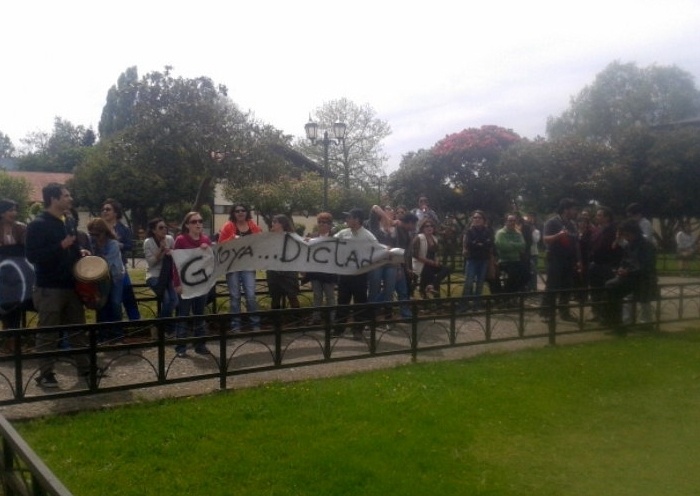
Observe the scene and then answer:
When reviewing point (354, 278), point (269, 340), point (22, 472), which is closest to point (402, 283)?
point (354, 278)

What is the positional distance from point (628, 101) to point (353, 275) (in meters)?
58.5

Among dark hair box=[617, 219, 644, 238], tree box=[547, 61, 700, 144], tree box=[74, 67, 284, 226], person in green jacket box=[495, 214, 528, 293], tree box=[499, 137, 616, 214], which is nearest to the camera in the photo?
dark hair box=[617, 219, 644, 238]

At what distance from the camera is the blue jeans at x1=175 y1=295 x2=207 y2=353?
25.4 ft

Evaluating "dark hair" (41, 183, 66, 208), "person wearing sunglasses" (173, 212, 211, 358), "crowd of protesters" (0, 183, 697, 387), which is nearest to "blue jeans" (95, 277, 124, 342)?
"crowd of protesters" (0, 183, 697, 387)

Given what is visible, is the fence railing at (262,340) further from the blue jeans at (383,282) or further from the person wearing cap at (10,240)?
the person wearing cap at (10,240)

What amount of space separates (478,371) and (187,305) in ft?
11.9

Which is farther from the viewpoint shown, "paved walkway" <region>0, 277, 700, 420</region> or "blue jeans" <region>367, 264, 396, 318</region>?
"blue jeans" <region>367, 264, 396, 318</region>

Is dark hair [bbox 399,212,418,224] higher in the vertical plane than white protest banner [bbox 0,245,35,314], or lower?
higher

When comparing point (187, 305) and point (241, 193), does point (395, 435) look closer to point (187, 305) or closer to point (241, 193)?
point (187, 305)

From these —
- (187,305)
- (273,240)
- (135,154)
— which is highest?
(135,154)

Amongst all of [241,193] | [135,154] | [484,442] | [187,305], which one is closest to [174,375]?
[187,305]

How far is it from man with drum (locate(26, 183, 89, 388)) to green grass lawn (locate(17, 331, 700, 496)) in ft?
5.04

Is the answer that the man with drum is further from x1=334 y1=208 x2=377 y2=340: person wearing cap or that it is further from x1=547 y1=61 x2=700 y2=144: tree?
x1=547 y1=61 x2=700 y2=144: tree

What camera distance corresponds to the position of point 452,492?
4957mm
